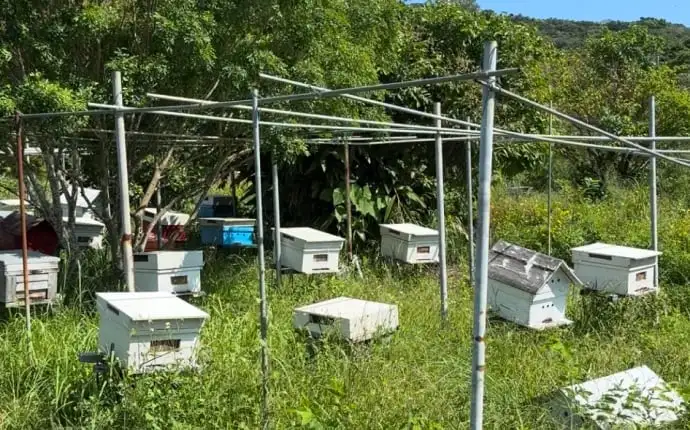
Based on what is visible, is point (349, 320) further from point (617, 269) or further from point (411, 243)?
point (411, 243)

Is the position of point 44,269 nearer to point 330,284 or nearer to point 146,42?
point 146,42

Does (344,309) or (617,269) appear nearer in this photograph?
(344,309)

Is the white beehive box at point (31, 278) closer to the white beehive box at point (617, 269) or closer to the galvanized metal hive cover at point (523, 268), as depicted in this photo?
the galvanized metal hive cover at point (523, 268)

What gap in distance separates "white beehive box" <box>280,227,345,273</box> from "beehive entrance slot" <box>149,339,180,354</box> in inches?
131

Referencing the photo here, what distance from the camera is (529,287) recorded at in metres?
5.95

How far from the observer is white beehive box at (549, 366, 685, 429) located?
412 centimetres

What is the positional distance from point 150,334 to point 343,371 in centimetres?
148


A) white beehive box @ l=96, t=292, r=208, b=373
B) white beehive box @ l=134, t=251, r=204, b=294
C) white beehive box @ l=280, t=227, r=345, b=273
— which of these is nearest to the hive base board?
white beehive box @ l=280, t=227, r=345, b=273

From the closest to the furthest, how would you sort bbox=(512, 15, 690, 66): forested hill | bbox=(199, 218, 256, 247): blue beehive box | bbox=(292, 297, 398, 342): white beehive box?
1. bbox=(292, 297, 398, 342): white beehive box
2. bbox=(199, 218, 256, 247): blue beehive box
3. bbox=(512, 15, 690, 66): forested hill

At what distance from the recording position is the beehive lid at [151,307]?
4301mm

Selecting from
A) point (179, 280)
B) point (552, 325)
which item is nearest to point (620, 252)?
point (552, 325)

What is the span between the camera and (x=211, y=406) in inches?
183

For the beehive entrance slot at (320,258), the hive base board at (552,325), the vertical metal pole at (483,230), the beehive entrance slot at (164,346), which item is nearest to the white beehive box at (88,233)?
the beehive entrance slot at (320,258)

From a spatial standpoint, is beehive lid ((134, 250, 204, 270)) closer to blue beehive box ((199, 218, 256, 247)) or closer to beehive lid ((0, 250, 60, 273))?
beehive lid ((0, 250, 60, 273))
